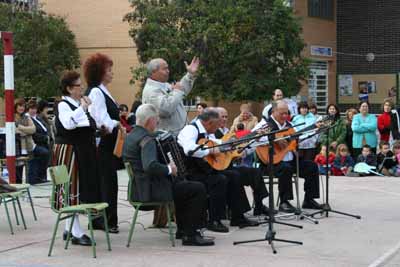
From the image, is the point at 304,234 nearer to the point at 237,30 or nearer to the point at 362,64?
the point at 237,30

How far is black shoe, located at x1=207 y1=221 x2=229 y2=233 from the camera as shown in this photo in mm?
8250

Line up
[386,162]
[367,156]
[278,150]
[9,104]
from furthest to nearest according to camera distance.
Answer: [367,156] → [386,162] → [9,104] → [278,150]

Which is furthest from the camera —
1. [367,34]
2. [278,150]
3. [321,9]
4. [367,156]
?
[367,34]

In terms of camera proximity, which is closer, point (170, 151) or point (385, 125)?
point (170, 151)

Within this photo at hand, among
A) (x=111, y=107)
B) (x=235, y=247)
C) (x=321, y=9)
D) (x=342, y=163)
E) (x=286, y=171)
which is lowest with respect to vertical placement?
(x=235, y=247)

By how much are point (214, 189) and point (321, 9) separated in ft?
63.5

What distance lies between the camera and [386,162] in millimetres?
14359

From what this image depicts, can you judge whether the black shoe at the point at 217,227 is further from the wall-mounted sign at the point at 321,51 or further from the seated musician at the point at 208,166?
the wall-mounted sign at the point at 321,51

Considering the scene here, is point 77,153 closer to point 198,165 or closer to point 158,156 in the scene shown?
point 158,156

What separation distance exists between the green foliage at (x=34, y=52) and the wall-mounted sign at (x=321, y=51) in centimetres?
913

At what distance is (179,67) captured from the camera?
20.1 m

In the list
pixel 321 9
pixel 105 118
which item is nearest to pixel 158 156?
pixel 105 118

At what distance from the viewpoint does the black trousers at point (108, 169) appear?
802 centimetres

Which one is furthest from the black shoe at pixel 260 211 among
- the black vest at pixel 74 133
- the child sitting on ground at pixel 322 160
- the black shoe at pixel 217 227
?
the child sitting on ground at pixel 322 160
